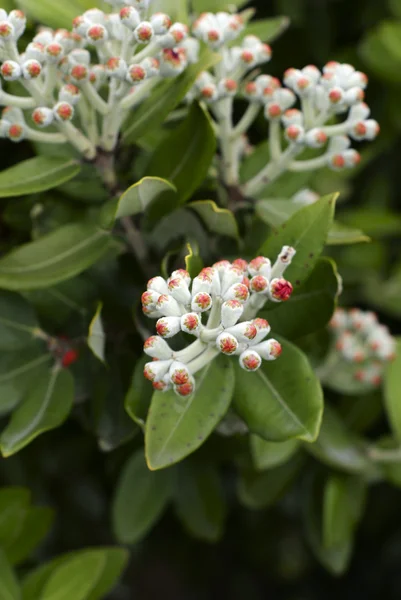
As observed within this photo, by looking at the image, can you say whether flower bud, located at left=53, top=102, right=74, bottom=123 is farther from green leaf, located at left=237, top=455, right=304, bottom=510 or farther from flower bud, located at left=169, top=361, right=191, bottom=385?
green leaf, located at left=237, top=455, right=304, bottom=510

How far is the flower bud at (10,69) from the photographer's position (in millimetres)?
841

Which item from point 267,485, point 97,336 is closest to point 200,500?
point 267,485

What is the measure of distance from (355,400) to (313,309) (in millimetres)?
793

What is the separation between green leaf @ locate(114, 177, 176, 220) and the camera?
91 cm

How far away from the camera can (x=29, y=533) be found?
4.69 feet

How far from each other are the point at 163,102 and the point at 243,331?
0.40 metres

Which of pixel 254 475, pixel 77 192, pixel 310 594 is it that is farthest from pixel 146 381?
pixel 310 594

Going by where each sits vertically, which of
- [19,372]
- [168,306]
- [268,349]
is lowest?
[19,372]

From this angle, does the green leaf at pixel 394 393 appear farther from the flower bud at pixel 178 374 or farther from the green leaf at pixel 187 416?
the flower bud at pixel 178 374

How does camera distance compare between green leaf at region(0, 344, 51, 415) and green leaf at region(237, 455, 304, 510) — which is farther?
green leaf at region(237, 455, 304, 510)

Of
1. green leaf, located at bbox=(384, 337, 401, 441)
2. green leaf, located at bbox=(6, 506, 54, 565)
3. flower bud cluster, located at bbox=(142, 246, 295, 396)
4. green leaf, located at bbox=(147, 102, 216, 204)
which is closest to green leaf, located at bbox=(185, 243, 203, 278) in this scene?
flower bud cluster, located at bbox=(142, 246, 295, 396)

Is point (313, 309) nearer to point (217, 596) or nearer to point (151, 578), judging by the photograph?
point (217, 596)

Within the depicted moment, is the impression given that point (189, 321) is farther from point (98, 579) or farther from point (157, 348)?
point (98, 579)

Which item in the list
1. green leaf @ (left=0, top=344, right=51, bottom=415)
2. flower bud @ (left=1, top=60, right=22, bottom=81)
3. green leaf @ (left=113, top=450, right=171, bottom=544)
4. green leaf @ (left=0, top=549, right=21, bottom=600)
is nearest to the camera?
flower bud @ (left=1, top=60, right=22, bottom=81)
